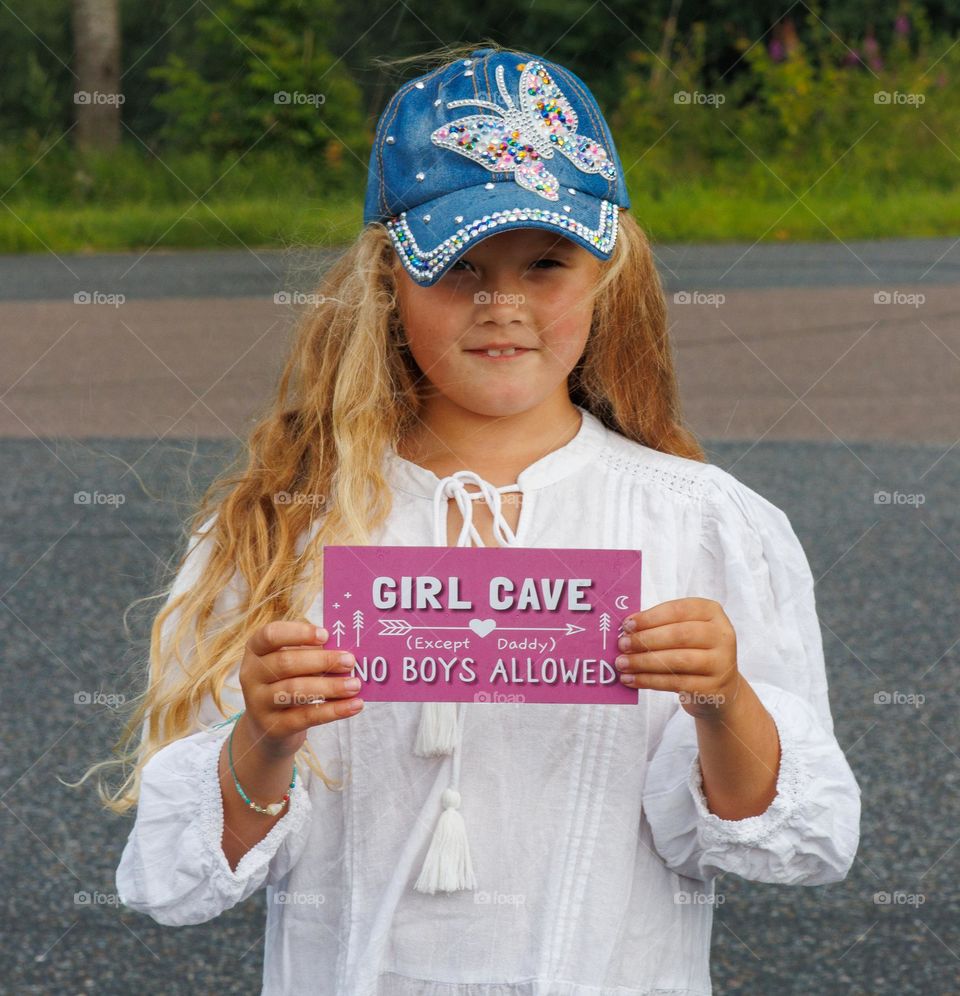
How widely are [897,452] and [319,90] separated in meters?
9.29

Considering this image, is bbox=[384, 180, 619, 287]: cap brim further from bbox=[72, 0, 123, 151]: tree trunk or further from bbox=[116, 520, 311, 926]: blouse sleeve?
bbox=[72, 0, 123, 151]: tree trunk

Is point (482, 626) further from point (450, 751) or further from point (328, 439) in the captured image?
point (328, 439)

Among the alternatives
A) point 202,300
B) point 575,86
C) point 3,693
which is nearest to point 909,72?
point 202,300

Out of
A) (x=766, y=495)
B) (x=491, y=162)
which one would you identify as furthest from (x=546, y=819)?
(x=766, y=495)

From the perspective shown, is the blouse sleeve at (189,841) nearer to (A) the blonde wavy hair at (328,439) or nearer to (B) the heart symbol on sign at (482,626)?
(A) the blonde wavy hair at (328,439)

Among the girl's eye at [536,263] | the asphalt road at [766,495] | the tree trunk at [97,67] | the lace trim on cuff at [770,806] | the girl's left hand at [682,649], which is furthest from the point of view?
the tree trunk at [97,67]

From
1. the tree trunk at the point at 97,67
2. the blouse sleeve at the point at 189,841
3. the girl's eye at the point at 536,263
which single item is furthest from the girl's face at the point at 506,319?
the tree trunk at the point at 97,67

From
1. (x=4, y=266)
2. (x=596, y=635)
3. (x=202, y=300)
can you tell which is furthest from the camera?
(x=4, y=266)

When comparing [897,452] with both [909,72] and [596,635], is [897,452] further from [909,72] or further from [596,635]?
[909,72]

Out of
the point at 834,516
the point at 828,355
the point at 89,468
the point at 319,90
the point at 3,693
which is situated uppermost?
the point at 319,90

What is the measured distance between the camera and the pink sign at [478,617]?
155 centimetres

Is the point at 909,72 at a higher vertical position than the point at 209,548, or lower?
higher

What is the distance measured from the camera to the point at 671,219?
40.7 feet

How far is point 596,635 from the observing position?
156 cm
